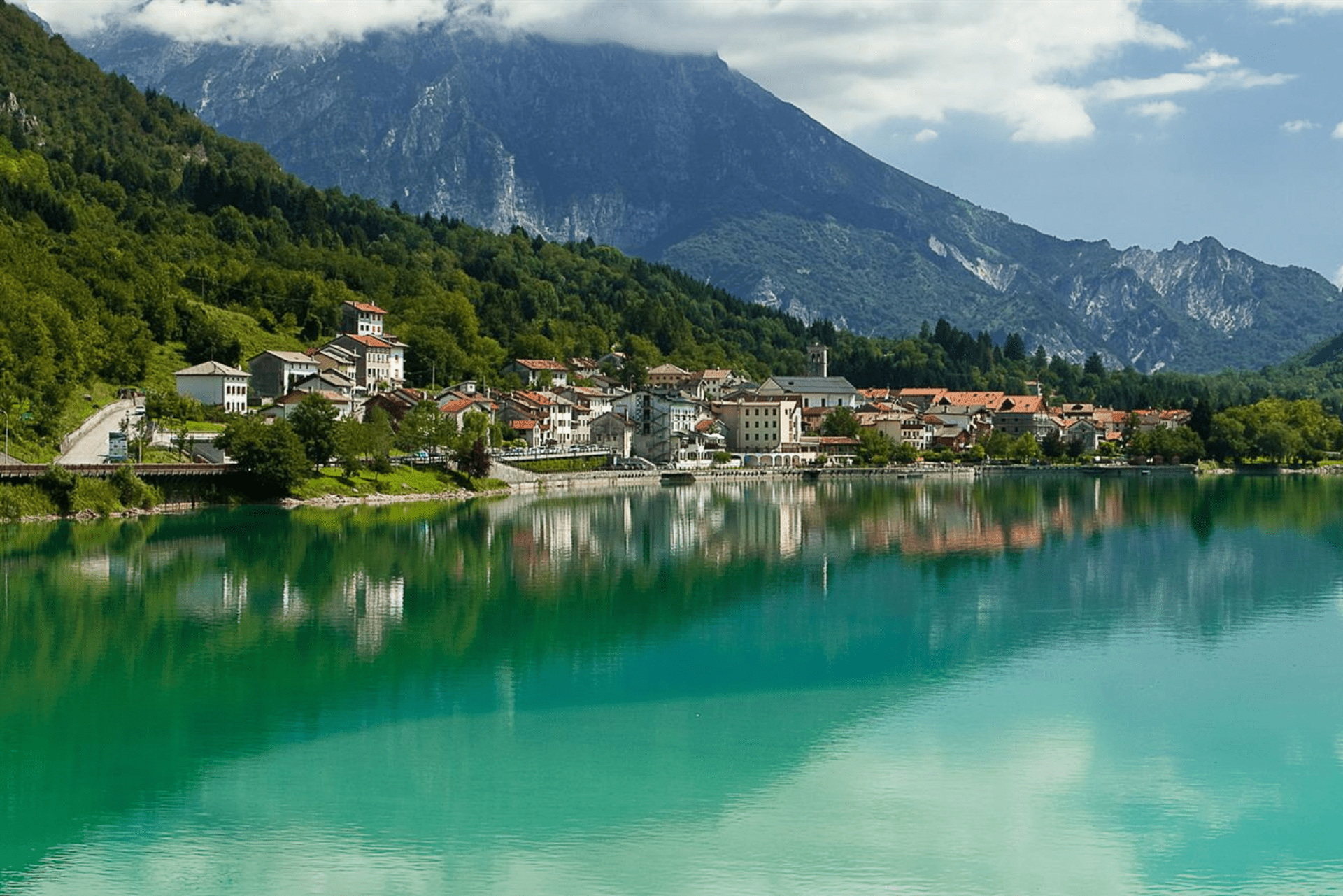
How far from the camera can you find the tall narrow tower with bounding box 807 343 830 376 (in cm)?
Answer: 15438

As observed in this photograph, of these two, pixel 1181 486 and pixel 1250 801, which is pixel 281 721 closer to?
pixel 1250 801

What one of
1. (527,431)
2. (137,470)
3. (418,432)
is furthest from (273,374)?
→ (137,470)

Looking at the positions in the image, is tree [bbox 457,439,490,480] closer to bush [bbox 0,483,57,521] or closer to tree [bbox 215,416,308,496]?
tree [bbox 215,416,308,496]

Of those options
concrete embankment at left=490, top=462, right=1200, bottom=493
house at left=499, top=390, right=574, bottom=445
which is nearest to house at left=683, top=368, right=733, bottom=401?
concrete embankment at left=490, top=462, right=1200, bottom=493

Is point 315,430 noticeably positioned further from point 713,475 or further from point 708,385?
point 708,385

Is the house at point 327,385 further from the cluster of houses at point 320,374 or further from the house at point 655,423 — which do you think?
the house at point 655,423

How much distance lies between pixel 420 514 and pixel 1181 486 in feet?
178

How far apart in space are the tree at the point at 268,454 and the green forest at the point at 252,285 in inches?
289

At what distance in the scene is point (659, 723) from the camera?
2217 centimetres

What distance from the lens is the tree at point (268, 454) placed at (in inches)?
2304

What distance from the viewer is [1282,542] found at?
5119 centimetres

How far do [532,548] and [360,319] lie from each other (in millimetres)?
57882

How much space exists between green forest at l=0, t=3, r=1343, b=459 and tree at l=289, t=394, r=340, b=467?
31.7 feet

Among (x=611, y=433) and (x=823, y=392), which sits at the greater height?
(x=823, y=392)
